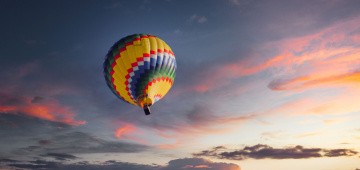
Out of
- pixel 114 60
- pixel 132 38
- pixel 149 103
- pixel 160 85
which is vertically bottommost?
pixel 149 103

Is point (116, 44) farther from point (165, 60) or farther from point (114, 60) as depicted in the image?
point (165, 60)

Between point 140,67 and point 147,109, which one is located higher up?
point 140,67

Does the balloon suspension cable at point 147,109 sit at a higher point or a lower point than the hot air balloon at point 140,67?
lower

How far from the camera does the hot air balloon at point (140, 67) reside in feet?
114

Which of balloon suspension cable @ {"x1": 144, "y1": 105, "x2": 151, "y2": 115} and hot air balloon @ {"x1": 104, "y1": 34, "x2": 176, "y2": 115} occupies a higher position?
hot air balloon @ {"x1": 104, "y1": 34, "x2": 176, "y2": 115}

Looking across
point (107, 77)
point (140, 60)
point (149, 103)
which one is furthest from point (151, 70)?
point (107, 77)

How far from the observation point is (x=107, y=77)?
123ft

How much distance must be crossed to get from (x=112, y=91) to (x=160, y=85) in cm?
678

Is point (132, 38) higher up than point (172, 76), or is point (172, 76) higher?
point (132, 38)

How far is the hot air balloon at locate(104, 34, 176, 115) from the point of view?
34.8 meters

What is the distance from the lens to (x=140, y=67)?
34.6 m

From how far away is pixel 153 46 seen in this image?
35500 mm

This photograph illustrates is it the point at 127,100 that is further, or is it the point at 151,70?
the point at 127,100

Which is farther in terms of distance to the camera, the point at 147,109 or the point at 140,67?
the point at 147,109
